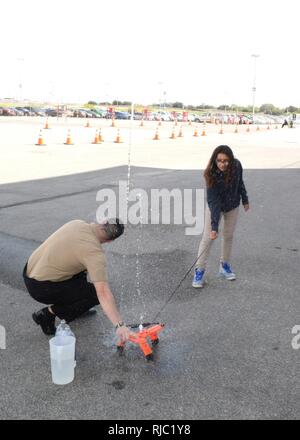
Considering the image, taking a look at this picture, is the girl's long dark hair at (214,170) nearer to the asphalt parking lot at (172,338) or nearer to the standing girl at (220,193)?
the standing girl at (220,193)

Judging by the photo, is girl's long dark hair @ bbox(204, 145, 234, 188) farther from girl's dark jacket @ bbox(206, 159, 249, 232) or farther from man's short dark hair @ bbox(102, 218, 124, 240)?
man's short dark hair @ bbox(102, 218, 124, 240)

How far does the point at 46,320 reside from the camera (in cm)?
423

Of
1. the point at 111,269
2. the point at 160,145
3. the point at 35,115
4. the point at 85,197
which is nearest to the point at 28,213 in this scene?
the point at 85,197

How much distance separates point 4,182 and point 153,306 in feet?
26.8

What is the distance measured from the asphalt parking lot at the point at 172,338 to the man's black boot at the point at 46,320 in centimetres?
10

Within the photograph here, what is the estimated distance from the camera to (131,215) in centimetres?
891

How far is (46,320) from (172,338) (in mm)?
1134

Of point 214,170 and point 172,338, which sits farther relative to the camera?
point 214,170

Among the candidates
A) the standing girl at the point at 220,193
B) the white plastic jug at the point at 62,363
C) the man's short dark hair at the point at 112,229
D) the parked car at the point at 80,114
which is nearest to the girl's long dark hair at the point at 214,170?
the standing girl at the point at 220,193

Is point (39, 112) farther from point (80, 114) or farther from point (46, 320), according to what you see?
point (46, 320)

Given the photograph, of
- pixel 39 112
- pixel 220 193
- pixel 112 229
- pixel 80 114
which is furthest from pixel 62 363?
pixel 80 114

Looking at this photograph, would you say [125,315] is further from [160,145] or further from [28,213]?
[160,145]

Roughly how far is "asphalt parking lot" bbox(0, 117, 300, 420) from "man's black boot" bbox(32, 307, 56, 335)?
0.31 ft

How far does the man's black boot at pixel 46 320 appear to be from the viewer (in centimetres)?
423
